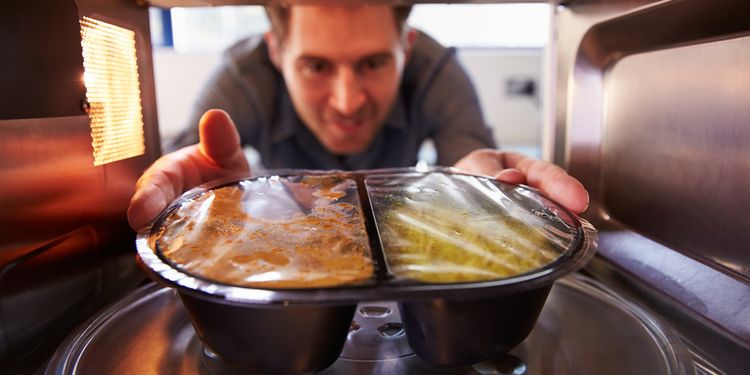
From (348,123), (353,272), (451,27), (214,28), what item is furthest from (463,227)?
(214,28)

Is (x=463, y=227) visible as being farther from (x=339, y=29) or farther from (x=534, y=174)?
(x=339, y=29)

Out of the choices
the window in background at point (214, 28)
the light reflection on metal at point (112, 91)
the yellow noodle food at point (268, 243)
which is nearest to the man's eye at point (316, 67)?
the light reflection on metal at point (112, 91)

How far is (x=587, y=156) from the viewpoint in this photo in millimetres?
810

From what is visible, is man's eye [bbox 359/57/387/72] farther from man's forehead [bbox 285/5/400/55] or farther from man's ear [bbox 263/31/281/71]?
man's ear [bbox 263/31/281/71]

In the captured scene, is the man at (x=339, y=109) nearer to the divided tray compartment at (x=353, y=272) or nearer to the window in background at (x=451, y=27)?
the divided tray compartment at (x=353, y=272)

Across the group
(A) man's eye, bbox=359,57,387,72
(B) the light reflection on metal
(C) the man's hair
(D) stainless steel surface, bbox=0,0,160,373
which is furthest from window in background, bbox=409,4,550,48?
(D) stainless steel surface, bbox=0,0,160,373

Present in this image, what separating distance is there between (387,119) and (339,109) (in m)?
0.35

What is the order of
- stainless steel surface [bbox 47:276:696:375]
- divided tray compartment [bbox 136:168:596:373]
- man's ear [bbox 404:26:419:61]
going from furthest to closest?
man's ear [bbox 404:26:419:61] → stainless steel surface [bbox 47:276:696:375] → divided tray compartment [bbox 136:168:596:373]

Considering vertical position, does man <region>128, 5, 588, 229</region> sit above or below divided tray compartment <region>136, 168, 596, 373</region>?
above

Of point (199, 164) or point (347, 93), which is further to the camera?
point (347, 93)

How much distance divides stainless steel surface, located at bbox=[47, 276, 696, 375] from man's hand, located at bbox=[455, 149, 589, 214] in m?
0.13

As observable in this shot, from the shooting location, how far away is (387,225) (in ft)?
1.76

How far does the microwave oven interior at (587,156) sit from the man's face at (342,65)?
52 cm

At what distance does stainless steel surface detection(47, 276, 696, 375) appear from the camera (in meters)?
0.50
